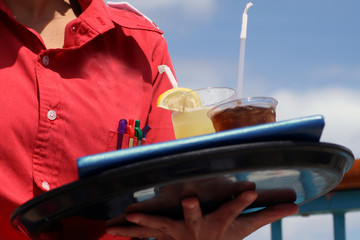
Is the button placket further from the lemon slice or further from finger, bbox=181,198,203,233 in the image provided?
finger, bbox=181,198,203,233

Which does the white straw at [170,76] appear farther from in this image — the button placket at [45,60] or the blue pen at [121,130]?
the button placket at [45,60]

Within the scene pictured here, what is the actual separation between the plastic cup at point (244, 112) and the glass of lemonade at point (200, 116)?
107 mm

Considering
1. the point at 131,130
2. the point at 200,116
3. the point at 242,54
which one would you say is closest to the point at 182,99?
the point at 200,116

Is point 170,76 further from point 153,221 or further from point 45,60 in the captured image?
point 153,221

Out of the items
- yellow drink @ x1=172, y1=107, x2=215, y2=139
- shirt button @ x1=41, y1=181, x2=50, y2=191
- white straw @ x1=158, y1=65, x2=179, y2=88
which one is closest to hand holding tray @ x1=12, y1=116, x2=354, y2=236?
yellow drink @ x1=172, y1=107, x2=215, y2=139

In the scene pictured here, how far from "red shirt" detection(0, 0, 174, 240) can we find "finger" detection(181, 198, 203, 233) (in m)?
0.48

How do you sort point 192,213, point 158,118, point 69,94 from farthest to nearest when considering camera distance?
point 158,118 → point 69,94 → point 192,213

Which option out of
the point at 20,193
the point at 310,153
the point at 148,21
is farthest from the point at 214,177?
the point at 148,21

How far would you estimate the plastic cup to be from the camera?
45.6 inches

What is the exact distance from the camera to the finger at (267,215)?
3.77ft

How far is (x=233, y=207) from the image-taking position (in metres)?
1.06

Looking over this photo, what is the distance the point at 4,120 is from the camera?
1424 mm

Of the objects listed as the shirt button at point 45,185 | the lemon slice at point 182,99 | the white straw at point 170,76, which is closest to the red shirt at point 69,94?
the shirt button at point 45,185

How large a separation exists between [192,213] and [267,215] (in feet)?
0.58
